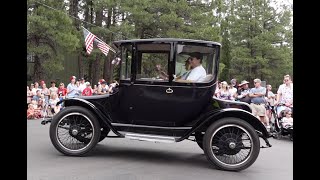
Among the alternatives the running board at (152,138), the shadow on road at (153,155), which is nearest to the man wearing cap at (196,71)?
the running board at (152,138)

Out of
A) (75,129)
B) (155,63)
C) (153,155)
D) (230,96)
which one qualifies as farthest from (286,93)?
(75,129)

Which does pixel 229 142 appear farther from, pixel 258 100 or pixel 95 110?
pixel 258 100

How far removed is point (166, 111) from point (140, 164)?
100 centimetres

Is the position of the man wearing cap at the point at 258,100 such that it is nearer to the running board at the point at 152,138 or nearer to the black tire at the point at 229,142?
the black tire at the point at 229,142

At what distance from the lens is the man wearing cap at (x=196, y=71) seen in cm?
636

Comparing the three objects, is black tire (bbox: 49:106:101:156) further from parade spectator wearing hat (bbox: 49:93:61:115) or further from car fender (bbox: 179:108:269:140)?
parade spectator wearing hat (bbox: 49:93:61:115)

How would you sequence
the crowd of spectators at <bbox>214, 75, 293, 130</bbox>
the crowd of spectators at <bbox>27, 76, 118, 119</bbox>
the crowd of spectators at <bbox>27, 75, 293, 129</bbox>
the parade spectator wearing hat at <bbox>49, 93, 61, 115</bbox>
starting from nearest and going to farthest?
the crowd of spectators at <bbox>214, 75, 293, 130</bbox> < the crowd of spectators at <bbox>27, 75, 293, 129</bbox> < the crowd of spectators at <bbox>27, 76, 118, 119</bbox> < the parade spectator wearing hat at <bbox>49, 93, 61, 115</bbox>

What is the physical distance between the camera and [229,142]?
6.13m

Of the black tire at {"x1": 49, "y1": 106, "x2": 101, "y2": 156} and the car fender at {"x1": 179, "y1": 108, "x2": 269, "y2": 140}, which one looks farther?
the black tire at {"x1": 49, "y1": 106, "x2": 101, "y2": 156}

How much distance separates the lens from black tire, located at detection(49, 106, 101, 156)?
6582mm

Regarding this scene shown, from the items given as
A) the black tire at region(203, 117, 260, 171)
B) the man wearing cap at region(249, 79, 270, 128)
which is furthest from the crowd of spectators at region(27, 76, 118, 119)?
the black tire at region(203, 117, 260, 171)
